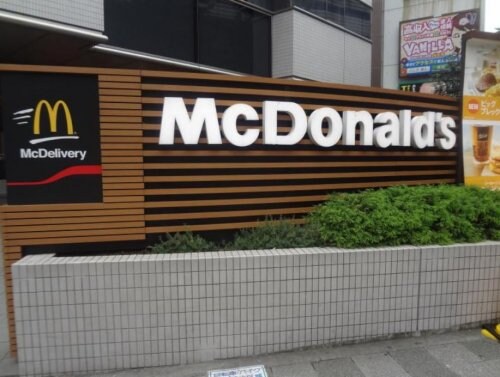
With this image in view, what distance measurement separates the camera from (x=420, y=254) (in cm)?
424

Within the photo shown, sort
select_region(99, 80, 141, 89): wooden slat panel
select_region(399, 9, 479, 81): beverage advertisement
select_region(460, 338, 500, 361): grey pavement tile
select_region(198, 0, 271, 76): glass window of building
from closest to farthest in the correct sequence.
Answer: select_region(460, 338, 500, 361): grey pavement tile, select_region(99, 80, 141, 89): wooden slat panel, select_region(198, 0, 271, 76): glass window of building, select_region(399, 9, 479, 81): beverage advertisement

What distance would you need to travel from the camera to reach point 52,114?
4016 millimetres

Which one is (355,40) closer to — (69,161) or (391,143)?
(391,143)

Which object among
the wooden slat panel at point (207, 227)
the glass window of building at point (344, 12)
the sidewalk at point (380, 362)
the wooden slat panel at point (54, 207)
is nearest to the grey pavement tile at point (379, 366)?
the sidewalk at point (380, 362)

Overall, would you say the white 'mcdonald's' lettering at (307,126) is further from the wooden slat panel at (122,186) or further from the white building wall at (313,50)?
the white building wall at (313,50)

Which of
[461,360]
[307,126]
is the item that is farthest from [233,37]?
[461,360]

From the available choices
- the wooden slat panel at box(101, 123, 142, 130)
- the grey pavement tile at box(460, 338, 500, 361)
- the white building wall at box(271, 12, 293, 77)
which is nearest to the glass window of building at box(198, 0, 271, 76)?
the white building wall at box(271, 12, 293, 77)

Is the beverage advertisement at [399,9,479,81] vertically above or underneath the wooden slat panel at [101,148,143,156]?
above

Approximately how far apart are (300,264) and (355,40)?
12006mm

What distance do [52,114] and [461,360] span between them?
451 centimetres

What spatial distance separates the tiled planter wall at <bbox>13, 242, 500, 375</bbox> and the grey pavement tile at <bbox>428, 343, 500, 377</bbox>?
12.4 inches

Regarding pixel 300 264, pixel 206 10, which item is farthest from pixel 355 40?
pixel 300 264

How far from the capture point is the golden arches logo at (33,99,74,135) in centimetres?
398

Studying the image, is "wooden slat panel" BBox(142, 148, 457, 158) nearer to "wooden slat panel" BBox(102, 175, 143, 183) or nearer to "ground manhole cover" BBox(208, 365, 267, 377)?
"wooden slat panel" BBox(102, 175, 143, 183)
